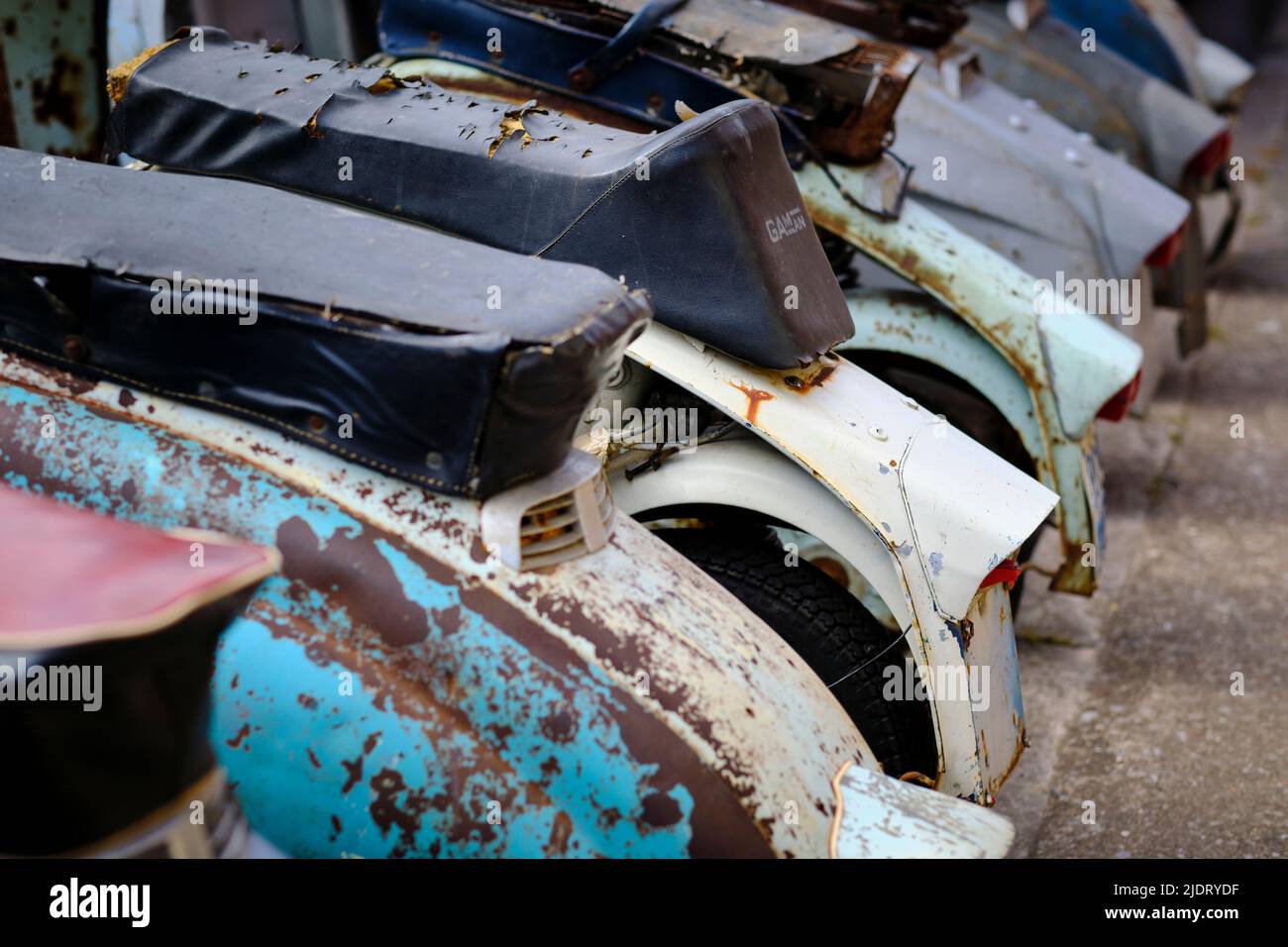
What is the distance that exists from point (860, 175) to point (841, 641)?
1.44m

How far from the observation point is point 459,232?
262 cm

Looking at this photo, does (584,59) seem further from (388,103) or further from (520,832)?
(520,832)

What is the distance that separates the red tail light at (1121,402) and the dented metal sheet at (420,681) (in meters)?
1.92

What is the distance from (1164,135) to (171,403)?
4.76 m

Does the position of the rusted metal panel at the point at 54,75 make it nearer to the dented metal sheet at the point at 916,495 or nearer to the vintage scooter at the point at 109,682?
the dented metal sheet at the point at 916,495

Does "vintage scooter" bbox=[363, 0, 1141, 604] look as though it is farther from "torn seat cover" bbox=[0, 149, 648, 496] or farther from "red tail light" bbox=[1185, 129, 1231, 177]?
"red tail light" bbox=[1185, 129, 1231, 177]

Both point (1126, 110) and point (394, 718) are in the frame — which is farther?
point (1126, 110)

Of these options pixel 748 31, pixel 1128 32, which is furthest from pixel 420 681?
pixel 1128 32

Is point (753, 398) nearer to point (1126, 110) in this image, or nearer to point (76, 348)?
point (76, 348)

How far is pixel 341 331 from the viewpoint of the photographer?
5.95 feet

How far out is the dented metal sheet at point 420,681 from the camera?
5.83ft

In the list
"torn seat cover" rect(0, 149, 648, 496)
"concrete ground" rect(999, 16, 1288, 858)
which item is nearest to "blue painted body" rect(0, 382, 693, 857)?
"torn seat cover" rect(0, 149, 648, 496)

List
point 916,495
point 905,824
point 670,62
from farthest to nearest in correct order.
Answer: point 670,62 → point 916,495 → point 905,824
